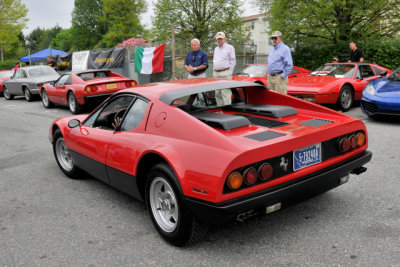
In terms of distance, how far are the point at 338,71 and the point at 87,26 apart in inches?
2294

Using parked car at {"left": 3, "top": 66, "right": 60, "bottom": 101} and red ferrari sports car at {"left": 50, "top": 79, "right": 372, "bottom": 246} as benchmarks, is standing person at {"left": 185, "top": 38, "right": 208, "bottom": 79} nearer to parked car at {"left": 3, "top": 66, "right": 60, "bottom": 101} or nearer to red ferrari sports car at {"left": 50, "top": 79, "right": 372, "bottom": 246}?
red ferrari sports car at {"left": 50, "top": 79, "right": 372, "bottom": 246}

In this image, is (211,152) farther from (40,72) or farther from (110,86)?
(40,72)

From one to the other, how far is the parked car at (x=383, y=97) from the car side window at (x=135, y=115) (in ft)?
17.7

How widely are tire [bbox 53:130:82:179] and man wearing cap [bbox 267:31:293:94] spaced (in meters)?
4.60

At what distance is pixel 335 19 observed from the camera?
14562 millimetres

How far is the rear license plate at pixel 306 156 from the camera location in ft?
9.01

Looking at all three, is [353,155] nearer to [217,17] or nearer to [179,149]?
[179,149]

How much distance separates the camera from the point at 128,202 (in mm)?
3795

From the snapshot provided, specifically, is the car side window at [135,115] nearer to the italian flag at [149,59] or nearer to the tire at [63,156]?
the tire at [63,156]

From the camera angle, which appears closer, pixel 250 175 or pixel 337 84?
pixel 250 175

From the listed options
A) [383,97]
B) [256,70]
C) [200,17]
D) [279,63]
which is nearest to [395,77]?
[383,97]

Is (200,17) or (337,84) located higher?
(200,17)

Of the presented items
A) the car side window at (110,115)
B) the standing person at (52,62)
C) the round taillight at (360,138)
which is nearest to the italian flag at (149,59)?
the standing person at (52,62)

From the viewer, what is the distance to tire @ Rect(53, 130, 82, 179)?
4645mm
